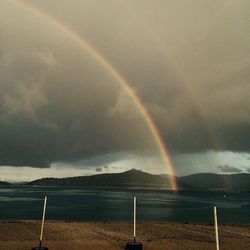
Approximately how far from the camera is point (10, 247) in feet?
60.3

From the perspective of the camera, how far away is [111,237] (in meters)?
23.2

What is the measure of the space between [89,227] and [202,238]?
985 centimetres

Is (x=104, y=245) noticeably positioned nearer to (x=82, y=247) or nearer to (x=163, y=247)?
(x=82, y=247)

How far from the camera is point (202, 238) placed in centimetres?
2373

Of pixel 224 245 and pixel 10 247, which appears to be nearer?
pixel 10 247

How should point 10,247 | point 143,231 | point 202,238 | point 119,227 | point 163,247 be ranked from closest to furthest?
point 10,247
point 163,247
point 202,238
point 143,231
point 119,227

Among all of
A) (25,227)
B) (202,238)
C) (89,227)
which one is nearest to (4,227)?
(25,227)

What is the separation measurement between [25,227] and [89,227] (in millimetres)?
5394

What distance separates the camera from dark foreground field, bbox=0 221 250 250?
19.8m

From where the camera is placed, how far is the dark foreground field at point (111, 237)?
19812 mm

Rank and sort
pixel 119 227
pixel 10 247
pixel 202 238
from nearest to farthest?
pixel 10 247 → pixel 202 238 → pixel 119 227

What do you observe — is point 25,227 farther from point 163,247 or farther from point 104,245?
point 163,247

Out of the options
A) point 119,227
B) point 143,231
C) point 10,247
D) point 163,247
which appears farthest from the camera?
point 119,227

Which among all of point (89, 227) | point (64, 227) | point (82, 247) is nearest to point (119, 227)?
point (89, 227)
